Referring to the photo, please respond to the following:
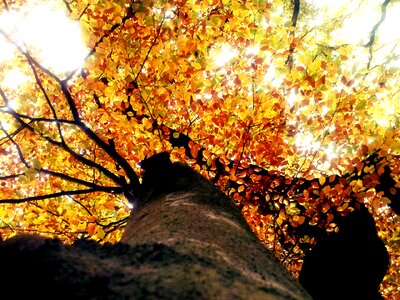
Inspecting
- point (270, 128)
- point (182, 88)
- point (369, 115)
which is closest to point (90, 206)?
point (182, 88)

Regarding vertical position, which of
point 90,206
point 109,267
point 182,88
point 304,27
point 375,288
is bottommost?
point 375,288

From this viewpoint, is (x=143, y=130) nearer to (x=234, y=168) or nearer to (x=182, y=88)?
(x=182, y=88)

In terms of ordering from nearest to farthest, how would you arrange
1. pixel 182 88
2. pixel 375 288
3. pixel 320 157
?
pixel 375 288 → pixel 182 88 → pixel 320 157

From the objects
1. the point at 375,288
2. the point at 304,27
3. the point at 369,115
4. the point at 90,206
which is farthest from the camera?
the point at 304,27

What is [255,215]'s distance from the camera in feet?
23.6

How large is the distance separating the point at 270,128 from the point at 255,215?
200 centimetres

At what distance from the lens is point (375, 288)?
4.42 m

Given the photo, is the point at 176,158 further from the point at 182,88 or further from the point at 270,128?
the point at 270,128

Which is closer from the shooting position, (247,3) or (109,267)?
(109,267)

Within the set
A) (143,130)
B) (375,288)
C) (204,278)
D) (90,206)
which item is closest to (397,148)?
(375,288)

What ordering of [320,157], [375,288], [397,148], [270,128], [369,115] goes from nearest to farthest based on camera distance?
[375,288]
[397,148]
[270,128]
[320,157]
[369,115]

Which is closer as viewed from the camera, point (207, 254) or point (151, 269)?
point (151, 269)

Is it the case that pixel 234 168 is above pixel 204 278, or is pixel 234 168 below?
above

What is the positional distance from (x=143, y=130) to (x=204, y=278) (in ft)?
17.5
